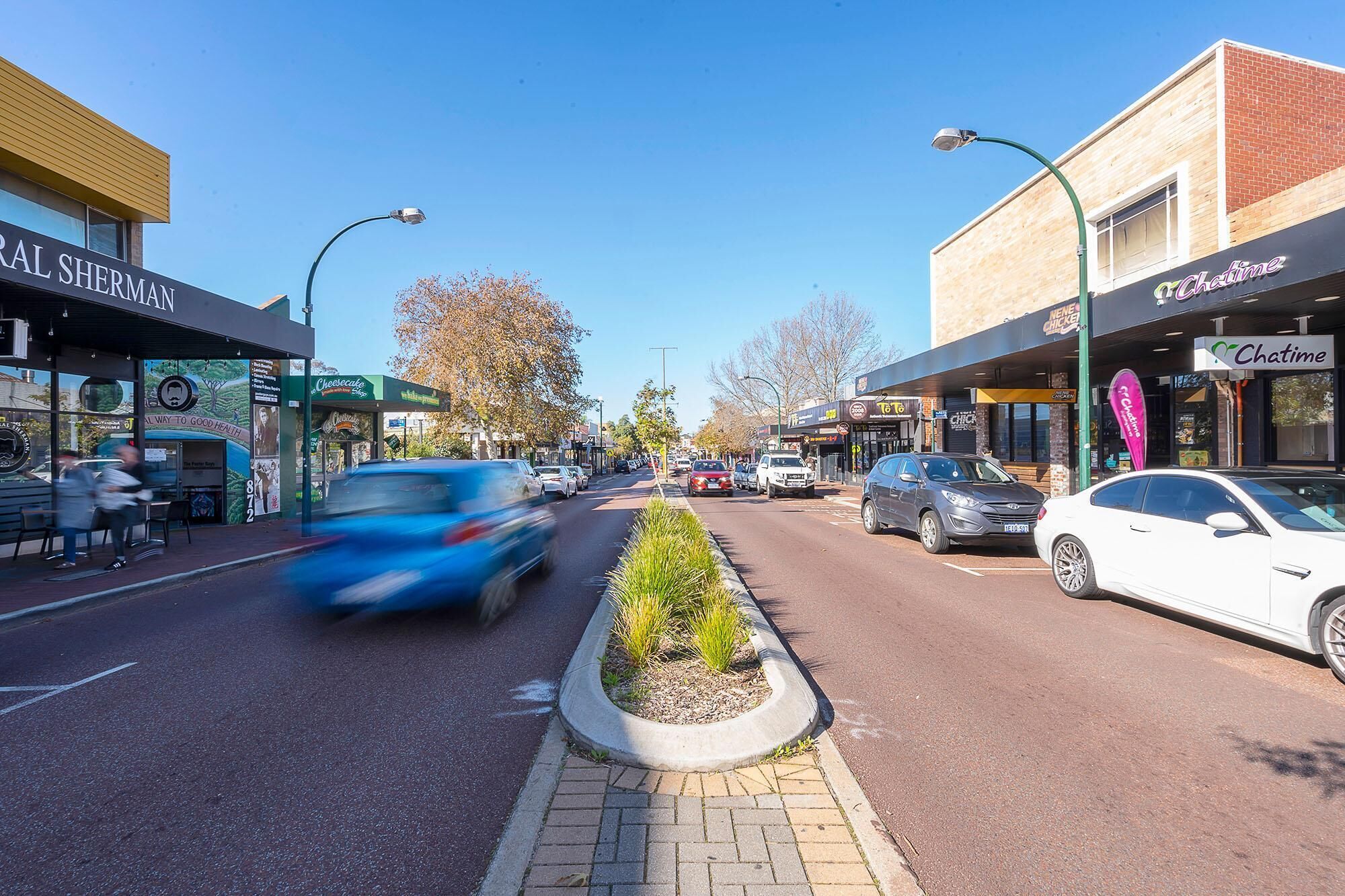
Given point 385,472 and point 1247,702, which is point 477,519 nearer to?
point 385,472

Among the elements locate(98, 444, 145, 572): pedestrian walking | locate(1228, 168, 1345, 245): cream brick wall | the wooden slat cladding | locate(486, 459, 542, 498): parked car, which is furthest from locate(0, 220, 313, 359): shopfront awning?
locate(1228, 168, 1345, 245): cream brick wall

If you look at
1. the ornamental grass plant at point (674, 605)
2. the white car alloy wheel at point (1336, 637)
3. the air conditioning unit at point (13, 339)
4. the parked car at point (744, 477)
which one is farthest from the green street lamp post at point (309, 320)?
the parked car at point (744, 477)

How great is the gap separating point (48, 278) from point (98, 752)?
7.39m

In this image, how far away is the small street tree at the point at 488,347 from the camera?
28.6m

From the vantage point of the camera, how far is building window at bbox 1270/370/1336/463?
1141 centimetres

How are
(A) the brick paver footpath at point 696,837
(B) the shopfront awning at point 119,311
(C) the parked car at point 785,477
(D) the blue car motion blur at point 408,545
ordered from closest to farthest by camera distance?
(A) the brick paver footpath at point 696,837
(D) the blue car motion blur at point 408,545
(B) the shopfront awning at point 119,311
(C) the parked car at point 785,477

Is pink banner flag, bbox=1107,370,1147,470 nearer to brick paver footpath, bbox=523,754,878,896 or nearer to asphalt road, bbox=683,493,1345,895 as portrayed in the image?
asphalt road, bbox=683,493,1345,895

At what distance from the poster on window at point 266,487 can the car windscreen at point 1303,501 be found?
799 inches

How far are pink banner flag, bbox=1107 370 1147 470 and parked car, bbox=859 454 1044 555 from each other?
167 cm

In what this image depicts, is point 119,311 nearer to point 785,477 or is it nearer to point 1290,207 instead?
point 1290,207

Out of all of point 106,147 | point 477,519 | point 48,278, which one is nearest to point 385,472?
point 477,519

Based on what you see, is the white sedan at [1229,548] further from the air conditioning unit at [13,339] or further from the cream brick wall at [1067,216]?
the air conditioning unit at [13,339]

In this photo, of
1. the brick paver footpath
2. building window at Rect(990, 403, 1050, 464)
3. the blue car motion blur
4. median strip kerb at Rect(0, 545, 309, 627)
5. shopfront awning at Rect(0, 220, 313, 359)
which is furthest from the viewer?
building window at Rect(990, 403, 1050, 464)

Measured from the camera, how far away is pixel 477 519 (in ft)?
21.9
